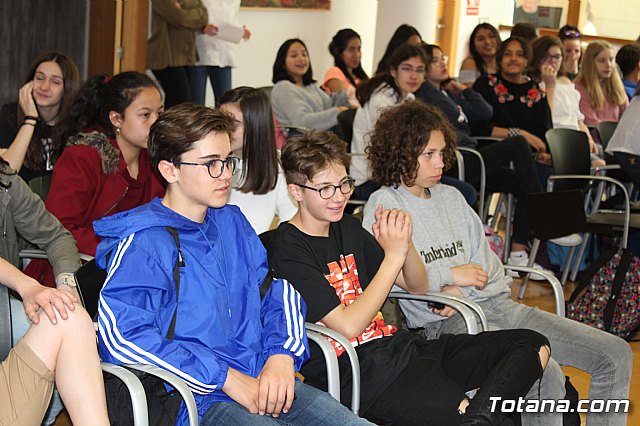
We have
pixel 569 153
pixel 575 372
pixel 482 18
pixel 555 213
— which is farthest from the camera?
pixel 482 18

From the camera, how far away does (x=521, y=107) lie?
17.4ft

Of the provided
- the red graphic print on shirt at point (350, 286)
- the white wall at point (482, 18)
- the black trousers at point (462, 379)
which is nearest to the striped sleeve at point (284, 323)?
the red graphic print on shirt at point (350, 286)

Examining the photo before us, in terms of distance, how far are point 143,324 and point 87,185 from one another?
106 cm

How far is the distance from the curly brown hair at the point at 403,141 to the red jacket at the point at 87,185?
86 cm

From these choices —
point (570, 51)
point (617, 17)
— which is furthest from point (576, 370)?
point (617, 17)

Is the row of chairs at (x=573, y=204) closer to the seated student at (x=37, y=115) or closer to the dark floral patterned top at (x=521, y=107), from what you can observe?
the dark floral patterned top at (x=521, y=107)

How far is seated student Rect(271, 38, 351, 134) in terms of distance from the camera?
494 centimetres

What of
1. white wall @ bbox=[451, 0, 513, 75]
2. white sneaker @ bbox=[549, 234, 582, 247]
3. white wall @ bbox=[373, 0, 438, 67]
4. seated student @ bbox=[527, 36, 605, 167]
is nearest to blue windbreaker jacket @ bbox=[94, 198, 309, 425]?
white sneaker @ bbox=[549, 234, 582, 247]

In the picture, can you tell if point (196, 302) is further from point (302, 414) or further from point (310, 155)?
point (310, 155)

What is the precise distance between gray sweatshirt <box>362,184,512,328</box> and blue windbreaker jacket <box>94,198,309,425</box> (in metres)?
0.59

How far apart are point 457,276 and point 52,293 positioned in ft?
4.08

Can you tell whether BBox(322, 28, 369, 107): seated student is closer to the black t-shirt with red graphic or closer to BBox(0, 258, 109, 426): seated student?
the black t-shirt with red graphic

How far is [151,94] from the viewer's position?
296 cm

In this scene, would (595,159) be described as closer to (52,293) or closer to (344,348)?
(344,348)
